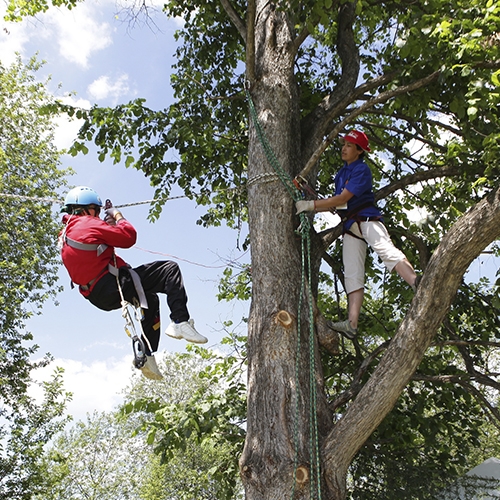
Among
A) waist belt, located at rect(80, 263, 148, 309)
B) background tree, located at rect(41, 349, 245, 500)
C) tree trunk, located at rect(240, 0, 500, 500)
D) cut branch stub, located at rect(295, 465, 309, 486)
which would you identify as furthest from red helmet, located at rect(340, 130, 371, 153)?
background tree, located at rect(41, 349, 245, 500)

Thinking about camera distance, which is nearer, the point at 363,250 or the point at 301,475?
the point at 301,475

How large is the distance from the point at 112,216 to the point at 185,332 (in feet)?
3.71

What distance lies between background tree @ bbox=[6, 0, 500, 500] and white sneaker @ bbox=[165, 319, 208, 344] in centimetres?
43

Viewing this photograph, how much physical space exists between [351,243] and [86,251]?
7.12 feet

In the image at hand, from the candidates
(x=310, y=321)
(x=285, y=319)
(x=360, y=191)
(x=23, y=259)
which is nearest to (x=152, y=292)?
(x=285, y=319)

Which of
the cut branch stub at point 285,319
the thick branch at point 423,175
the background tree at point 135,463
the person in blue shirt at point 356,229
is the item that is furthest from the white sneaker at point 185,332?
the background tree at point 135,463

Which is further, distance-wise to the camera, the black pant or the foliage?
the foliage

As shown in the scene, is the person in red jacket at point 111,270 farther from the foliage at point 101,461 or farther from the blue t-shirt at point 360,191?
the foliage at point 101,461

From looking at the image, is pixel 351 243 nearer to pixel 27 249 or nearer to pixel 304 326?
pixel 304 326

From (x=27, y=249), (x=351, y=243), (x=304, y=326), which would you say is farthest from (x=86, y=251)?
(x=27, y=249)

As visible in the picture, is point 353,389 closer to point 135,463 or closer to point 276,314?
point 276,314

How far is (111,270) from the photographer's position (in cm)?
442

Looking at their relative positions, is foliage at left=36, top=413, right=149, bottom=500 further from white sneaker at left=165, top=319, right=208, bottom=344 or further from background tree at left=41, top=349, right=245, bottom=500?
white sneaker at left=165, top=319, right=208, bottom=344

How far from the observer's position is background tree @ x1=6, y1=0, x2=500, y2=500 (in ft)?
11.5
